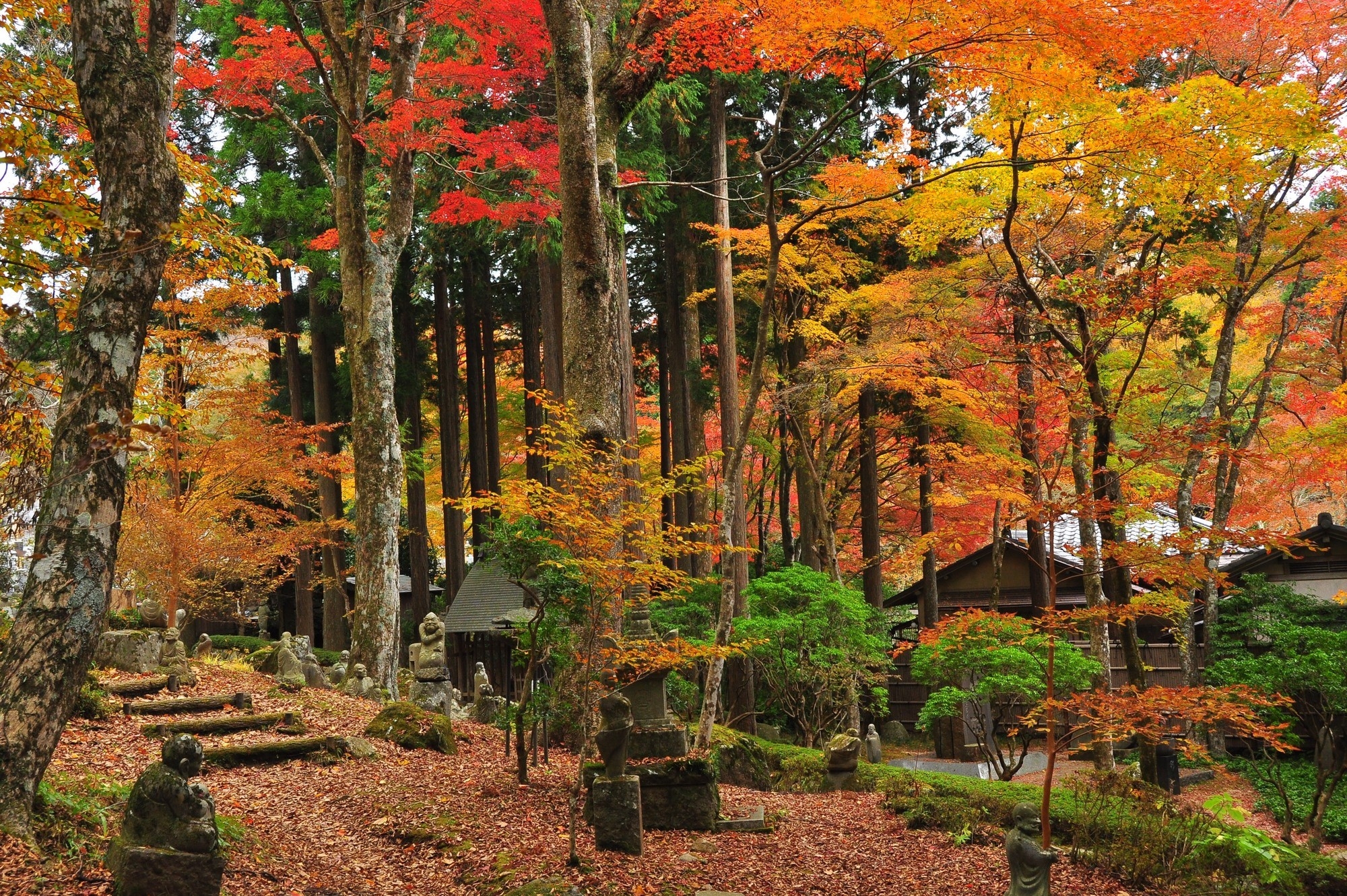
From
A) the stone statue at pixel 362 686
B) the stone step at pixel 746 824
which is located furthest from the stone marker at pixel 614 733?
the stone statue at pixel 362 686

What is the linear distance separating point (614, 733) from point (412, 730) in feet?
13.3

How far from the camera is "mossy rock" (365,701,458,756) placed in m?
9.90

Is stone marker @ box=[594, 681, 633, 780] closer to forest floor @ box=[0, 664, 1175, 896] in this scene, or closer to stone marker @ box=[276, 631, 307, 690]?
forest floor @ box=[0, 664, 1175, 896]

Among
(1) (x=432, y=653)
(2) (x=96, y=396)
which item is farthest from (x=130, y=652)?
Result: (2) (x=96, y=396)

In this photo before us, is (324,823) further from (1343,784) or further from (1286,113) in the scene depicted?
(1343,784)

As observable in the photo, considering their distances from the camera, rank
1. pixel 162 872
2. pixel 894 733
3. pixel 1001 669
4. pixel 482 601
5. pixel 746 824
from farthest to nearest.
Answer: pixel 482 601 → pixel 894 733 → pixel 1001 669 → pixel 746 824 → pixel 162 872

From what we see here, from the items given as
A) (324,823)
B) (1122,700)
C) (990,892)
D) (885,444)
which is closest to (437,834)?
(324,823)

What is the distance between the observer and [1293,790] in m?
13.5

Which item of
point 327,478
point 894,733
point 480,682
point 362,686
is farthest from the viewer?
point 894,733

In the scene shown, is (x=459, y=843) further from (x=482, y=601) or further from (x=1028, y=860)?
(x=482, y=601)

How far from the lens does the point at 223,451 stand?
1692 cm

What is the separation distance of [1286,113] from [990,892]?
342 inches

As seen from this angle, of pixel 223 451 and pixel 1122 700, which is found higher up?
pixel 223 451

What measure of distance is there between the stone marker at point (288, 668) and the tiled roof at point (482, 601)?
5289 millimetres
